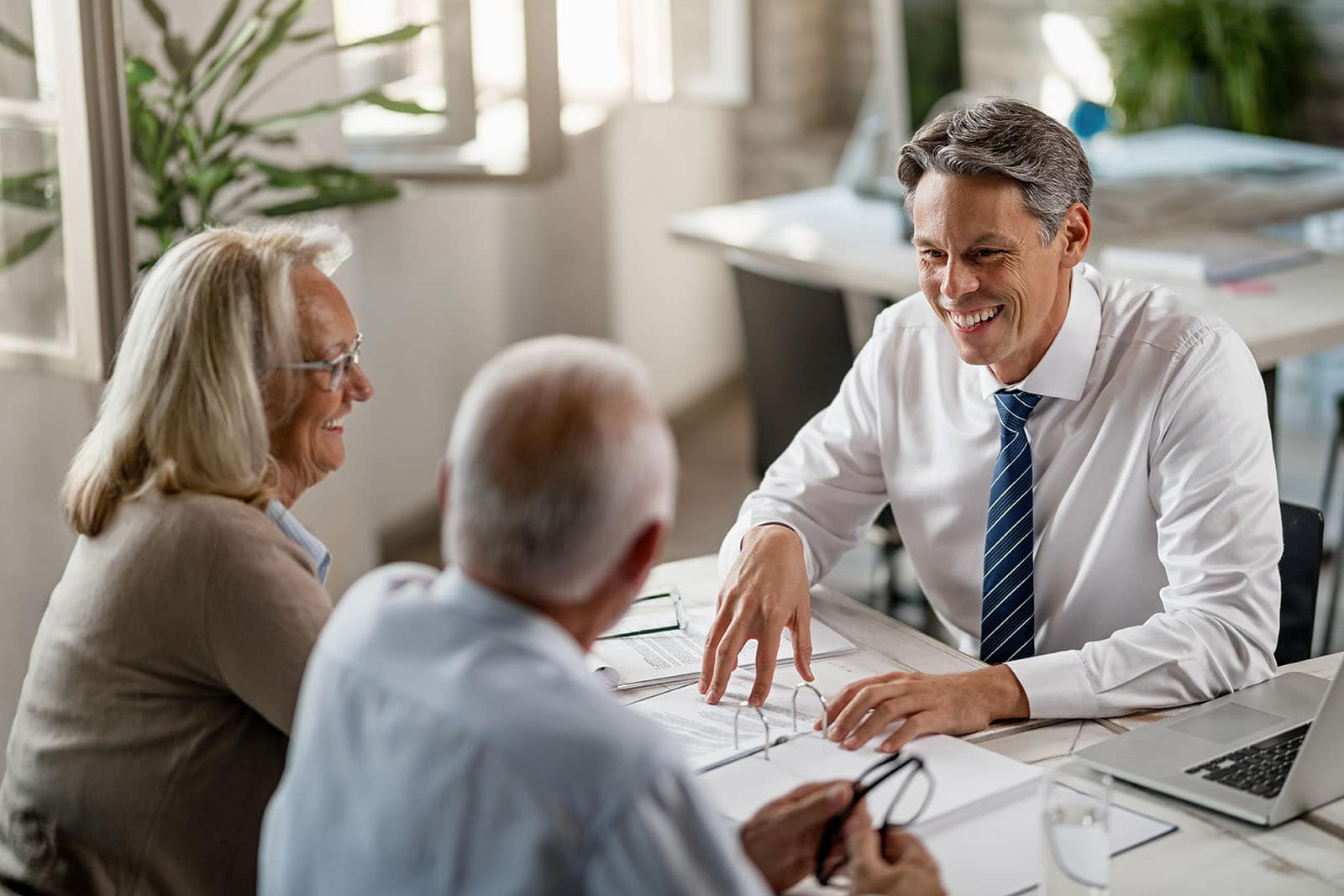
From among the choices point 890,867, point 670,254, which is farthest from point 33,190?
point 670,254

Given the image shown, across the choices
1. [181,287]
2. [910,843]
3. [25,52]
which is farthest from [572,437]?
[25,52]

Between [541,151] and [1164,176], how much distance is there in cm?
173

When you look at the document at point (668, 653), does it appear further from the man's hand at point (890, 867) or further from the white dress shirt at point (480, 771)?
the white dress shirt at point (480, 771)

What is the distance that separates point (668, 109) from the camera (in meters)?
5.15

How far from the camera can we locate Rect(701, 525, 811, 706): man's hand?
1.64 metres

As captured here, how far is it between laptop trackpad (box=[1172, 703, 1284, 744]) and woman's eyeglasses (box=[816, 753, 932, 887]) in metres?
0.31

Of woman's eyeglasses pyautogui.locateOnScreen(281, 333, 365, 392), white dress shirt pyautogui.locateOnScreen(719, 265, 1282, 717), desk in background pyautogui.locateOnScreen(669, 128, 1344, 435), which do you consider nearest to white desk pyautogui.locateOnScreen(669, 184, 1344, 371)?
desk in background pyautogui.locateOnScreen(669, 128, 1344, 435)

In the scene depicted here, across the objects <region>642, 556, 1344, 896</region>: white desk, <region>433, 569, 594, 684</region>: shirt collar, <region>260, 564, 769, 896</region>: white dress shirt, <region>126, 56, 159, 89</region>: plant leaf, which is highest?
<region>126, 56, 159, 89</region>: plant leaf

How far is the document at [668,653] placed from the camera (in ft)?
5.54

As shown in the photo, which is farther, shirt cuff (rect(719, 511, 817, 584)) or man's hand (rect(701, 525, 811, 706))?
shirt cuff (rect(719, 511, 817, 584))

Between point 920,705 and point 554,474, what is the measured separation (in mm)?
674

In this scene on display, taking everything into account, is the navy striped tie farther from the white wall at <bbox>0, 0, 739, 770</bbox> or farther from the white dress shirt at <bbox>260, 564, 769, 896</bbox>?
the white wall at <bbox>0, 0, 739, 770</bbox>

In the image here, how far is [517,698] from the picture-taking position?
941mm

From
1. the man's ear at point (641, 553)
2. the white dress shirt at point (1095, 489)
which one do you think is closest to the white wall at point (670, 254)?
the white dress shirt at point (1095, 489)
